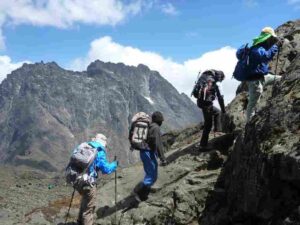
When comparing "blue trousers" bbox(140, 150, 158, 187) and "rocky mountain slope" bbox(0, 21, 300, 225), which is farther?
"blue trousers" bbox(140, 150, 158, 187)

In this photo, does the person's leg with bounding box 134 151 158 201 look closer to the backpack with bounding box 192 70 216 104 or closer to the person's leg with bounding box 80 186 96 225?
the person's leg with bounding box 80 186 96 225

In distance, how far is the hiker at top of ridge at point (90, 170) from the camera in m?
18.5

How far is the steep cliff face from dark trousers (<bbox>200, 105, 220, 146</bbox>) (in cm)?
310

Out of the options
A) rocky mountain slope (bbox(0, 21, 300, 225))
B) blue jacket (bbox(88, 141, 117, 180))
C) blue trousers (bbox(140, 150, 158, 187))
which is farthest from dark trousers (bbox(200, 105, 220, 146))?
blue jacket (bbox(88, 141, 117, 180))

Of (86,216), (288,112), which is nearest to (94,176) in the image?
(86,216)

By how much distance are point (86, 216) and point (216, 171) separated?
19.1 ft

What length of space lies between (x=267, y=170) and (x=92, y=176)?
7550 mm

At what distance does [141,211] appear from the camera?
63.6ft

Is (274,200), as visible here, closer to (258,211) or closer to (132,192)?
(258,211)

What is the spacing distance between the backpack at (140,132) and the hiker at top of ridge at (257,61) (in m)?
4.30

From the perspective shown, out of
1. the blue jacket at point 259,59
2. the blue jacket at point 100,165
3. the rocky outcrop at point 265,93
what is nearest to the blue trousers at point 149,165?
the blue jacket at point 100,165

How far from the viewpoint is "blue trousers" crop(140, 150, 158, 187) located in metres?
19.8

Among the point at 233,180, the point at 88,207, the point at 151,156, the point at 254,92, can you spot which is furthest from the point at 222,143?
the point at 88,207

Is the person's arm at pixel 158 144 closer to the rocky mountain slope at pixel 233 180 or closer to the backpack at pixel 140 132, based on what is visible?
the backpack at pixel 140 132
